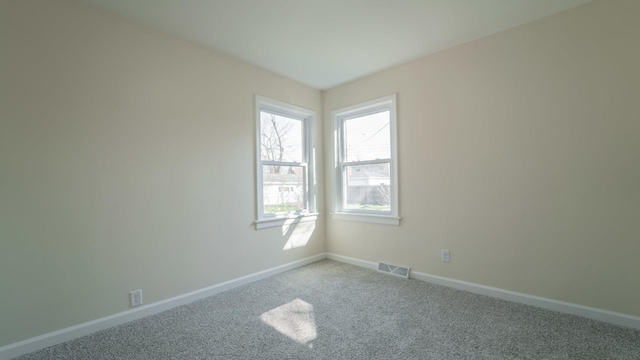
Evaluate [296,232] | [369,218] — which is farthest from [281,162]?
[369,218]

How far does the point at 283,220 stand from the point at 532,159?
2.69 meters

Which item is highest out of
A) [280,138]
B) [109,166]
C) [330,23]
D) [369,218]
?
[330,23]

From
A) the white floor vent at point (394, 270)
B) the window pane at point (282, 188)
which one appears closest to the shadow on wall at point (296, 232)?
the window pane at point (282, 188)

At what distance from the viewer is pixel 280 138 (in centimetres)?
366

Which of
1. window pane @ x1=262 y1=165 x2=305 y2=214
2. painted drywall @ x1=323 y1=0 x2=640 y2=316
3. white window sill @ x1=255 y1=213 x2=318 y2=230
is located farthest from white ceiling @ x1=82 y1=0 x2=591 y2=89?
white window sill @ x1=255 y1=213 x2=318 y2=230

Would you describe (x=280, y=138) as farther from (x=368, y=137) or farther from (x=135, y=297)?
(x=135, y=297)

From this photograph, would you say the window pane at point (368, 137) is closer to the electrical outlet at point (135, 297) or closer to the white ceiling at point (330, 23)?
the white ceiling at point (330, 23)

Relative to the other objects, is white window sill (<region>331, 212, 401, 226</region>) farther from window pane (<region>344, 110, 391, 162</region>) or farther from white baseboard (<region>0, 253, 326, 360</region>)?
white baseboard (<region>0, 253, 326, 360</region>)

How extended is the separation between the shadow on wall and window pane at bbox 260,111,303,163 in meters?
0.86

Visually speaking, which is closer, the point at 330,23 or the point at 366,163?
the point at 330,23

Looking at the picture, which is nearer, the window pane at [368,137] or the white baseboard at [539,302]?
the white baseboard at [539,302]

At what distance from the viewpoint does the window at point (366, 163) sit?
136 inches

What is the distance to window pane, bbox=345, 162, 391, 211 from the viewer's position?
355 cm

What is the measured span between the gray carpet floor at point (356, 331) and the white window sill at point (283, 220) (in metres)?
0.80
